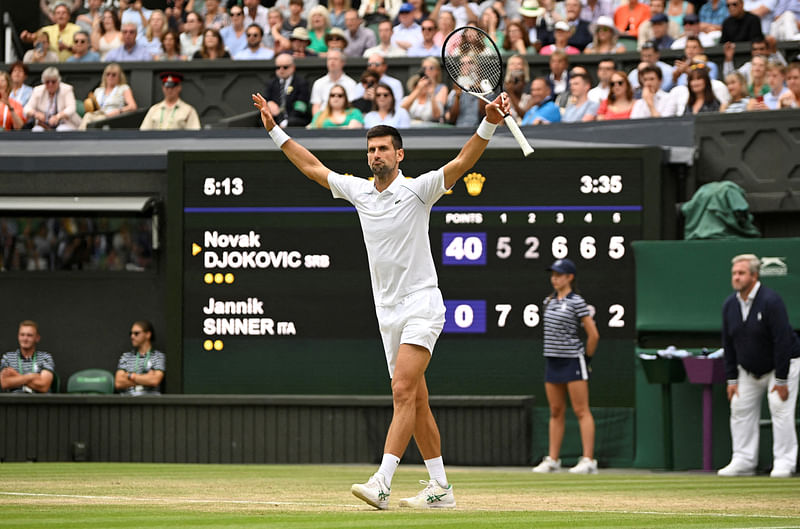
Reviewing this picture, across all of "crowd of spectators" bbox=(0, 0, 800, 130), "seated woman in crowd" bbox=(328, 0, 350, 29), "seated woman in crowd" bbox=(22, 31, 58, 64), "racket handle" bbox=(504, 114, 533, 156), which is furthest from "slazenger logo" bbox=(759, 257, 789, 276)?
"seated woman in crowd" bbox=(22, 31, 58, 64)

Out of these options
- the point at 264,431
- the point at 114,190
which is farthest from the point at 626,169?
the point at 114,190

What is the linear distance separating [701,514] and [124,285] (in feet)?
32.6

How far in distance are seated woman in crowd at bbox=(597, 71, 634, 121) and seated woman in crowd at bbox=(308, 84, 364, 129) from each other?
285 cm

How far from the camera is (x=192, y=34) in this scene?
1950 cm

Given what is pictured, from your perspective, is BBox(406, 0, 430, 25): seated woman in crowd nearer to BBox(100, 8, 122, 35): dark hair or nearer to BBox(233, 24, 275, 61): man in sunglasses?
BBox(233, 24, 275, 61): man in sunglasses

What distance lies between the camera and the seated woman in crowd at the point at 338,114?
16391 millimetres

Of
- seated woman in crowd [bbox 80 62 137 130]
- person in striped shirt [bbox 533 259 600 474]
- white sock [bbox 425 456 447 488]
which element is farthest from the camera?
seated woman in crowd [bbox 80 62 137 130]

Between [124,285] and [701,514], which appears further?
[124,285]

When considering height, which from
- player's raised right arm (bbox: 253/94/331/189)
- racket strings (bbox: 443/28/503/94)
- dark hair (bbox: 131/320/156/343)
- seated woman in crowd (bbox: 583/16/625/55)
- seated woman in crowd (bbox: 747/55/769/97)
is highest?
seated woman in crowd (bbox: 583/16/625/55)

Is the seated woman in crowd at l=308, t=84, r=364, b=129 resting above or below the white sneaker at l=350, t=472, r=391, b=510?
above

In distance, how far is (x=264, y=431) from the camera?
587 inches

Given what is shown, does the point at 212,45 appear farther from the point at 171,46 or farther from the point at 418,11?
the point at 418,11

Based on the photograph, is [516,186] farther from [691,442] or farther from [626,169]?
[691,442]

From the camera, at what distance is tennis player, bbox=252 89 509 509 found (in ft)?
25.1
